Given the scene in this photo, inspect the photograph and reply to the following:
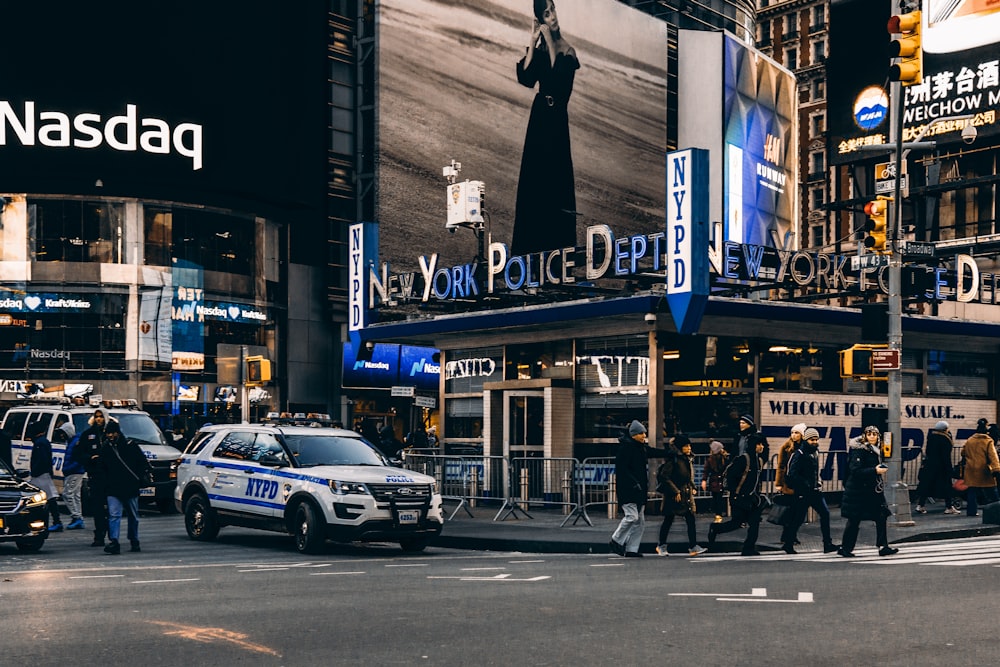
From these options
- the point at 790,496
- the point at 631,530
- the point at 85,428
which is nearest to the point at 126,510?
the point at 631,530

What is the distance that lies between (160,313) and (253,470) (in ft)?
99.7

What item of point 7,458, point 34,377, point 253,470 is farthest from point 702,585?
point 34,377

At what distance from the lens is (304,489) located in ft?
59.2

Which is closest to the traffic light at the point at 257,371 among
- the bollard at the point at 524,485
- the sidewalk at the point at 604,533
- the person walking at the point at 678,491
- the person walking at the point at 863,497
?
the sidewalk at the point at 604,533

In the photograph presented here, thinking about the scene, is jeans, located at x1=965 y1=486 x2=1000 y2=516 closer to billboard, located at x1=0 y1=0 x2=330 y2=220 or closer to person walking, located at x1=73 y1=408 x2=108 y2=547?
person walking, located at x1=73 y1=408 x2=108 y2=547

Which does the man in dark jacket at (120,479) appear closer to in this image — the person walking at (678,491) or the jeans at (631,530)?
the jeans at (631,530)

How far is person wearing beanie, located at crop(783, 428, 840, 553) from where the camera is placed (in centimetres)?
1748

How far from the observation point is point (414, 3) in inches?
2208

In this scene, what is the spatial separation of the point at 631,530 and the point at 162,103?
35.6 meters

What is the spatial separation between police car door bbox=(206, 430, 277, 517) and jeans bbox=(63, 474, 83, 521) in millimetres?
3628

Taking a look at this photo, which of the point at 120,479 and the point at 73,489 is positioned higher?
the point at 120,479

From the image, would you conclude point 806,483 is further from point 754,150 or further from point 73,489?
point 754,150

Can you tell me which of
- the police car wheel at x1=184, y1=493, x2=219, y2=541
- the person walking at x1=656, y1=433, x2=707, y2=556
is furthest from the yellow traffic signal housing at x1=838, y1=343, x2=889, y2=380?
the police car wheel at x1=184, y1=493, x2=219, y2=541

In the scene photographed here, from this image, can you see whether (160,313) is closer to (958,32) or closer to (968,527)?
(958,32)
